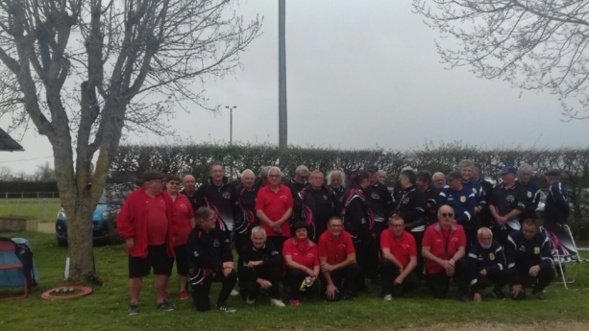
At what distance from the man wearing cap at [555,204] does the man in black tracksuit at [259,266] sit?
445 centimetres

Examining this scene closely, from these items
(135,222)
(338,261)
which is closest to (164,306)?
(135,222)

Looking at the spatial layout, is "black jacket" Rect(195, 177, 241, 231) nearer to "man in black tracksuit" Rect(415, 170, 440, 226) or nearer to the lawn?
the lawn

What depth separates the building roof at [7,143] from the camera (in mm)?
10672

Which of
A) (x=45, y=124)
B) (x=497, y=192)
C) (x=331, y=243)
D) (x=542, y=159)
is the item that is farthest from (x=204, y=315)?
(x=542, y=159)

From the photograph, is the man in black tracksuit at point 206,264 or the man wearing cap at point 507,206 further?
the man wearing cap at point 507,206

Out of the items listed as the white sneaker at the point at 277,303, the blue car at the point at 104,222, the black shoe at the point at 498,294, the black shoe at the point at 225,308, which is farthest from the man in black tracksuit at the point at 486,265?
the blue car at the point at 104,222

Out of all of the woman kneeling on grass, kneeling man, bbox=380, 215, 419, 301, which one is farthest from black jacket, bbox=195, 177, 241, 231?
kneeling man, bbox=380, 215, 419, 301

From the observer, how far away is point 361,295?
26.9 ft

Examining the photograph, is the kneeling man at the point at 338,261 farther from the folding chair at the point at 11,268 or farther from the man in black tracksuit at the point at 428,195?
the folding chair at the point at 11,268

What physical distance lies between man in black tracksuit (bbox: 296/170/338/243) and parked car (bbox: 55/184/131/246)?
624cm

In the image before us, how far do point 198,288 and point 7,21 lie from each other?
4585 mm

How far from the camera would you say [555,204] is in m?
9.10

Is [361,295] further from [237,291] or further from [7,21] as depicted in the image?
[7,21]

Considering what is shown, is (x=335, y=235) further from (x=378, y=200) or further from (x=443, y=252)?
(x=443, y=252)
